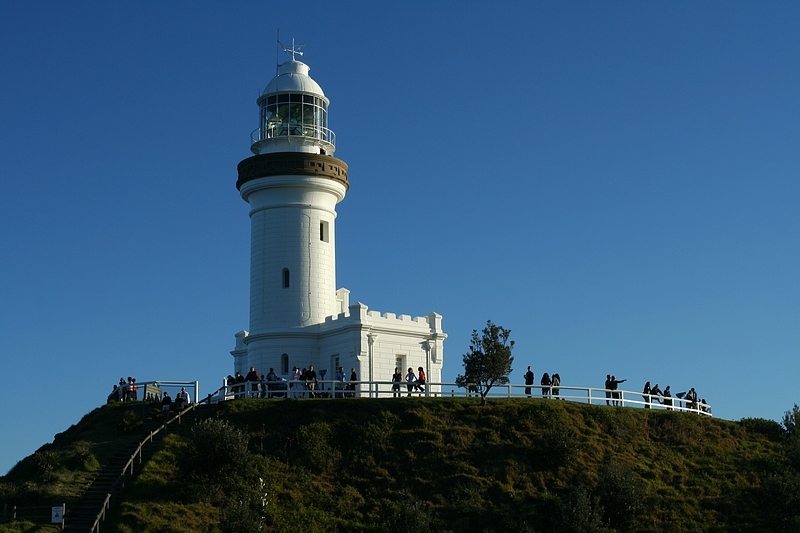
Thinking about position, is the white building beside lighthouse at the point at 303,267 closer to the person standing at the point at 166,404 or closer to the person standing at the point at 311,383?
the person standing at the point at 311,383

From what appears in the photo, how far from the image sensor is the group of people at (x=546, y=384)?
44.7 meters

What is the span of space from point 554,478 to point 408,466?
4827 millimetres

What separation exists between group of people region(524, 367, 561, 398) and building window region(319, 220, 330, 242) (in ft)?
37.0

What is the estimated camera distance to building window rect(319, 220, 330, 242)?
52125 mm

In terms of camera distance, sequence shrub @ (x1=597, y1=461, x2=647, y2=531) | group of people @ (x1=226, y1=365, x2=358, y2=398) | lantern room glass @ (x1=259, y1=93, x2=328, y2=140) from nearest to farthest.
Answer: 1. shrub @ (x1=597, y1=461, x2=647, y2=531)
2. group of people @ (x1=226, y1=365, x2=358, y2=398)
3. lantern room glass @ (x1=259, y1=93, x2=328, y2=140)

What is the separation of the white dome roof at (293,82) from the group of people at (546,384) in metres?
16.5

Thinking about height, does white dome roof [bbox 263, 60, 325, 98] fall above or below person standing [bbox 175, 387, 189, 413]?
above

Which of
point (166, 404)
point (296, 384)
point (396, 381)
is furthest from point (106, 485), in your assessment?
point (396, 381)

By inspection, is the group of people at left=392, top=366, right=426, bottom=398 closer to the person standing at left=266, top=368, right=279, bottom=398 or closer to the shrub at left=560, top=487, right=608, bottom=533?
the person standing at left=266, top=368, right=279, bottom=398

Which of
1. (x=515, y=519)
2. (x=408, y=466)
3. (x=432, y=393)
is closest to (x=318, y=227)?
(x=432, y=393)

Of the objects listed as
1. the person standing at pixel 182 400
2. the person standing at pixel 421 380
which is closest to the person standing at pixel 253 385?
the person standing at pixel 182 400

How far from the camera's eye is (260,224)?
5206 centimetres

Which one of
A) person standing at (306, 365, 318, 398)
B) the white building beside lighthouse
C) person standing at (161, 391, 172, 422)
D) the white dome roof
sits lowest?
person standing at (161, 391, 172, 422)

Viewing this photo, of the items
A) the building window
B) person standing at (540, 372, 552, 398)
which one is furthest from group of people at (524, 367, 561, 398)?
the building window
